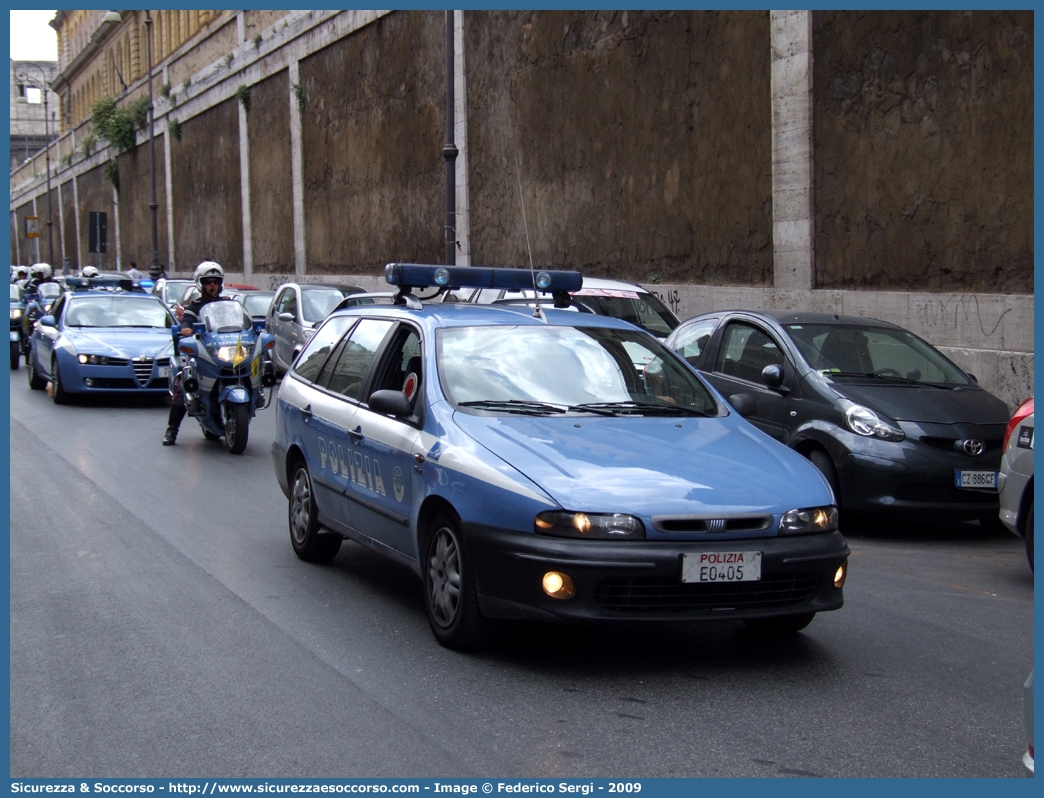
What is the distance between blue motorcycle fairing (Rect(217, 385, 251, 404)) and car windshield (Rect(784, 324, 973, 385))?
18.2ft

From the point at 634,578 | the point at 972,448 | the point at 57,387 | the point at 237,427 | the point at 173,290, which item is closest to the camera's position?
the point at 634,578

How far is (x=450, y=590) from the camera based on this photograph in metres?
5.63

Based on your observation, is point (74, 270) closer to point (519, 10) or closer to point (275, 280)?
point (275, 280)

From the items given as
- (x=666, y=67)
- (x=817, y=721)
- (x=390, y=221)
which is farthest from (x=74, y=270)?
(x=817, y=721)

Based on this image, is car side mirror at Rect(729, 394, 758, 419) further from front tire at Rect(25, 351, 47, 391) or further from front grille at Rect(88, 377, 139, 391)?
front tire at Rect(25, 351, 47, 391)

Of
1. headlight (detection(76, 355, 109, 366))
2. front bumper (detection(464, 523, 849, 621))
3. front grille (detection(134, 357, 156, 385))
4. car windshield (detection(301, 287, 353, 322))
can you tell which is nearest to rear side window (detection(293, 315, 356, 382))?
front bumper (detection(464, 523, 849, 621))

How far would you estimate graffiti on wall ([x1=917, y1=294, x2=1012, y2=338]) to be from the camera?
14.2m

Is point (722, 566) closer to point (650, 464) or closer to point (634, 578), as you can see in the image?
point (634, 578)

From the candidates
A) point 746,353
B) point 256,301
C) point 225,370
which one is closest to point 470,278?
point 746,353

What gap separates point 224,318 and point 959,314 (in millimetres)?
8151

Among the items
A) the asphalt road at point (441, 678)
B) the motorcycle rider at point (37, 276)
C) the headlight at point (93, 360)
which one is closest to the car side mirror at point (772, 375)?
the asphalt road at point (441, 678)

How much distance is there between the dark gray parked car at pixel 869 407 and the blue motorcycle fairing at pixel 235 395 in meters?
4.71

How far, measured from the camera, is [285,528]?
8.80m

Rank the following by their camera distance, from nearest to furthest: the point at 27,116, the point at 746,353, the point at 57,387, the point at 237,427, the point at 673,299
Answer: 1. the point at 746,353
2. the point at 237,427
3. the point at 57,387
4. the point at 673,299
5. the point at 27,116
